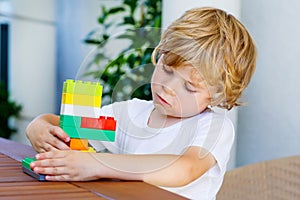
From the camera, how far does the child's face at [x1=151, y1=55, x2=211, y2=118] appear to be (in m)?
1.17

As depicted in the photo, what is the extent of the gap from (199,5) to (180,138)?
0.95 m

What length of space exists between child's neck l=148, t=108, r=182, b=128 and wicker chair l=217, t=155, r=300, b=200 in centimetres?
28

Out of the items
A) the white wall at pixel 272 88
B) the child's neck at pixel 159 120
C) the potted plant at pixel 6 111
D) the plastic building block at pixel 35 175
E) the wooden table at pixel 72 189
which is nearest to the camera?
the wooden table at pixel 72 189

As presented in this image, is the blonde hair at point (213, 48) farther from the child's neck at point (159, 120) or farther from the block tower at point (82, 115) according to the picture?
the block tower at point (82, 115)

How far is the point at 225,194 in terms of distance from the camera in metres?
1.57

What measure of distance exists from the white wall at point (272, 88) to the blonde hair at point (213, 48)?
2.90 ft

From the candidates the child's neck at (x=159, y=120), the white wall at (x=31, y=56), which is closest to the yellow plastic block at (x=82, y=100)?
the child's neck at (x=159, y=120)

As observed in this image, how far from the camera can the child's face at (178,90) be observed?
46.1 inches

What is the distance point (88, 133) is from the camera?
1041 millimetres

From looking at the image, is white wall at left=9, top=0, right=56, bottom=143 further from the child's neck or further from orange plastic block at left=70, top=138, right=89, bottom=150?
orange plastic block at left=70, top=138, right=89, bottom=150

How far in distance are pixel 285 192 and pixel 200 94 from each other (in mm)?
456

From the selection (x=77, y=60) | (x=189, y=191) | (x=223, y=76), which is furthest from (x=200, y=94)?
(x=77, y=60)

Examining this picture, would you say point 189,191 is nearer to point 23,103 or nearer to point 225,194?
point 225,194

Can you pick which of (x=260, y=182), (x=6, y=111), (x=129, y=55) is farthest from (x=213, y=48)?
(x=6, y=111)
